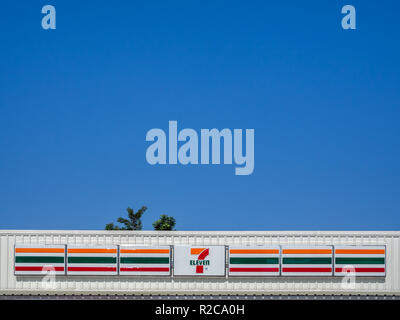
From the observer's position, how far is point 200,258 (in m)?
20.1

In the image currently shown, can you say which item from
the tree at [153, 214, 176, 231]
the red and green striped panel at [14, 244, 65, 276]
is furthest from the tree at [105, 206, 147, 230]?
the red and green striped panel at [14, 244, 65, 276]

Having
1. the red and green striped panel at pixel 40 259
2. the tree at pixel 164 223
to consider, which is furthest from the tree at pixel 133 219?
the red and green striped panel at pixel 40 259

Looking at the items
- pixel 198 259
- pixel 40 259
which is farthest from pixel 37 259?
pixel 198 259

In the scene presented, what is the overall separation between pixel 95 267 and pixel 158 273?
2304mm

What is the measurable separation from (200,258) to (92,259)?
3.93 m

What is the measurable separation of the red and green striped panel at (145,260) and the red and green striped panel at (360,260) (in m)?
6.25

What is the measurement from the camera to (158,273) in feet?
66.3

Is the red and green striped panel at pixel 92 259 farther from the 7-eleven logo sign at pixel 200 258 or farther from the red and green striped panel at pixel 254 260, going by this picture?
the red and green striped panel at pixel 254 260

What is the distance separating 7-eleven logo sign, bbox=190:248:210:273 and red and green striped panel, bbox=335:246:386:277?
4752 mm

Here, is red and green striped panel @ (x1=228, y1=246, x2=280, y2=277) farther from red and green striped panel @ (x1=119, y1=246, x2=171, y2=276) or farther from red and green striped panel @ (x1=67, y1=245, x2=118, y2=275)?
red and green striped panel @ (x1=67, y1=245, x2=118, y2=275)

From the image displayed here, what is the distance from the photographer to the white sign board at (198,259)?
66.0ft

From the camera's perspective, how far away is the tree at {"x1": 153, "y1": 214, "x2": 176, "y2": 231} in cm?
5447
